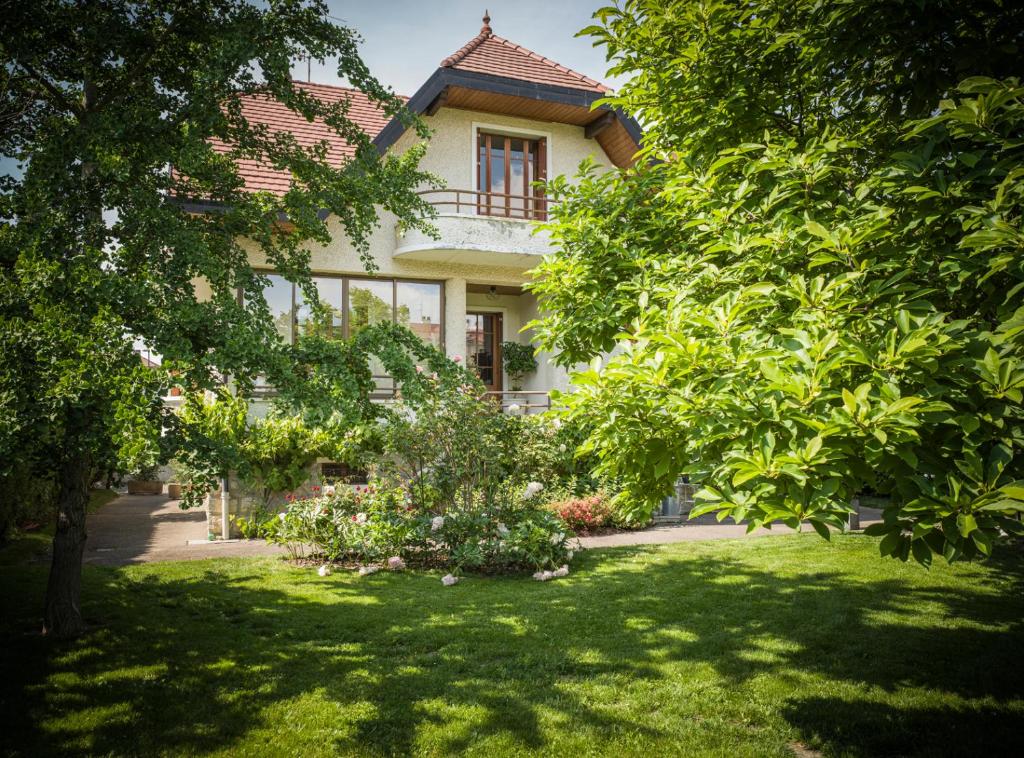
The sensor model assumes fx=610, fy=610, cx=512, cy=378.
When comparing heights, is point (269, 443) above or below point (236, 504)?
above

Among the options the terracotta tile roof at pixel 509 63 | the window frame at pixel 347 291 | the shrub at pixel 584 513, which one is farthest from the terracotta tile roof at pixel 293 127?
the shrub at pixel 584 513

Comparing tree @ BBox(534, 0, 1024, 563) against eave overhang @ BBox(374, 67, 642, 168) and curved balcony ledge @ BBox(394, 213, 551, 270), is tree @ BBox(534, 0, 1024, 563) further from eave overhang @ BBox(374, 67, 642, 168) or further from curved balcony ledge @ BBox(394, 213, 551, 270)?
eave overhang @ BBox(374, 67, 642, 168)

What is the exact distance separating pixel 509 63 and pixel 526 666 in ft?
50.5

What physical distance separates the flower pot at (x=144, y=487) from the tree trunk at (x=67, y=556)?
46.3 ft

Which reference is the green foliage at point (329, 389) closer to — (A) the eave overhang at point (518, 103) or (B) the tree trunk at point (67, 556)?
(B) the tree trunk at point (67, 556)

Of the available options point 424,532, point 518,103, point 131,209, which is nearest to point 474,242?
point 518,103

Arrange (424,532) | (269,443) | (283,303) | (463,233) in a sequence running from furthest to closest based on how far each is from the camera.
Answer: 1. (463,233)
2. (283,303)
3. (269,443)
4. (424,532)

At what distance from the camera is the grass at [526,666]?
3934 millimetres

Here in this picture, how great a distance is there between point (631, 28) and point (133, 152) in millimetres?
4149

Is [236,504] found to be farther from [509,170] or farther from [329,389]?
[509,170]

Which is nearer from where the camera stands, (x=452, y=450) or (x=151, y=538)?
(x=452, y=450)

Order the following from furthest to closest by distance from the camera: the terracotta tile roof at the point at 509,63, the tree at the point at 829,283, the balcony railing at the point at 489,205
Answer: the terracotta tile roof at the point at 509,63
the balcony railing at the point at 489,205
the tree at the point at 829,283

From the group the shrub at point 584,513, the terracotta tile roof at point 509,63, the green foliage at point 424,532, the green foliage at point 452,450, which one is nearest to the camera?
the green foliage at point 424,532

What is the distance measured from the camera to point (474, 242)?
14.0 metres
